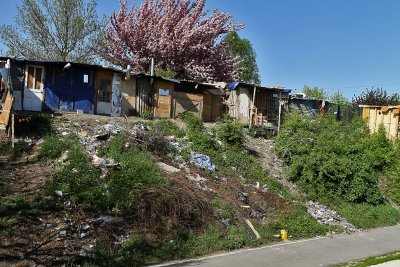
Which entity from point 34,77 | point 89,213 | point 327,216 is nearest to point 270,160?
point 327,216

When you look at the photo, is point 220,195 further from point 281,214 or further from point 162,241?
point 162,241

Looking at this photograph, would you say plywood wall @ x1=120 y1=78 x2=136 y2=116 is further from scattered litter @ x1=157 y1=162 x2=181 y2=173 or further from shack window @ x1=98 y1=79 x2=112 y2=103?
scattered litter @ x1=157 y1=162 x2=181 y2=173

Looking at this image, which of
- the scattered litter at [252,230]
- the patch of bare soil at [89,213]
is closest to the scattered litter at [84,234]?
the patch of bare soil at [89,213]

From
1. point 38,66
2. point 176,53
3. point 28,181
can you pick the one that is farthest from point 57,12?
point 28,181

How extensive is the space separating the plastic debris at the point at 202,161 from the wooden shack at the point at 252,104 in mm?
9205

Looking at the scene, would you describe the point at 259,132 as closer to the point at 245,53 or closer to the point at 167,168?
the point at 167,168

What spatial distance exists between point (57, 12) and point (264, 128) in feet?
56.7

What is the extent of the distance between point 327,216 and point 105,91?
41.5ft

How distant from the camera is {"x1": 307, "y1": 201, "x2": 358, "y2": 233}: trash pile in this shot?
1555 centimetres

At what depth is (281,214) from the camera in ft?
48.0

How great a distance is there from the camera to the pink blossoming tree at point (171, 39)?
30.0 meters

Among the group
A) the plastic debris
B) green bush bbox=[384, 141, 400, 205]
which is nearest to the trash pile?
the plastic debris

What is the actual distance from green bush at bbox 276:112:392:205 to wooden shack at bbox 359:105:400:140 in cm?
149

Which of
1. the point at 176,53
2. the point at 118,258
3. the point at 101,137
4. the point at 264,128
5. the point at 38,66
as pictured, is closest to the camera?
the point at 118,258
